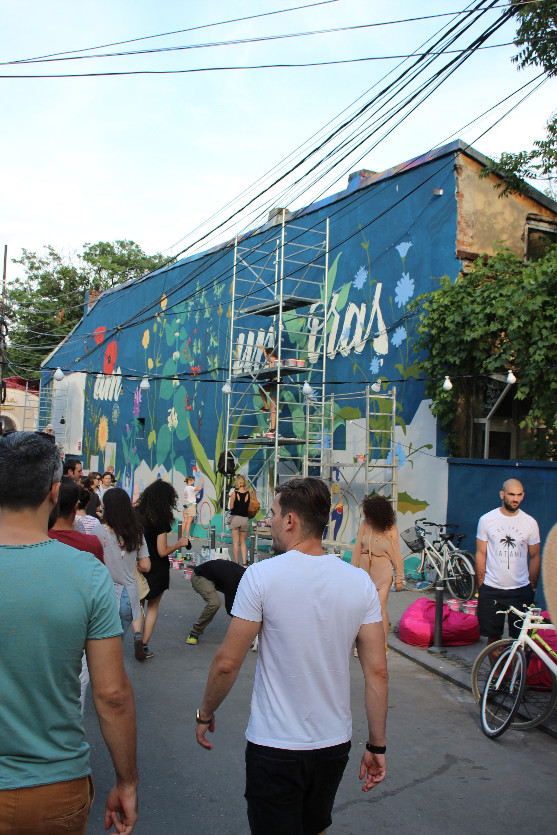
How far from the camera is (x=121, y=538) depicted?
6.39 metres

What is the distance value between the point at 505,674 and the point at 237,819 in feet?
8.06

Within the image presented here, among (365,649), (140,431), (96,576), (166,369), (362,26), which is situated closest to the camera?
(96,576)

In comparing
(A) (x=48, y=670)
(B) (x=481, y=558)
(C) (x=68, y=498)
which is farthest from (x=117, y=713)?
(B) (x=481, y=558)

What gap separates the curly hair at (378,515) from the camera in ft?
Result: 22.2

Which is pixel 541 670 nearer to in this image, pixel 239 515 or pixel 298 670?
pixel 298 670

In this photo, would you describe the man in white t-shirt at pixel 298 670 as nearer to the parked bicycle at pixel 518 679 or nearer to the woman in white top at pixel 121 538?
the parked bicycle at pixel 518 679

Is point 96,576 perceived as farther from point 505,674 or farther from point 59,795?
point 505,674

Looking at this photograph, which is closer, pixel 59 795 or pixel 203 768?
pixel 59 795

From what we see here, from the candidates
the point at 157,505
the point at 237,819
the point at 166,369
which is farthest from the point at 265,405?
the point at 237,819

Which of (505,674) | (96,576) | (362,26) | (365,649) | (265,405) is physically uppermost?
(362,26)

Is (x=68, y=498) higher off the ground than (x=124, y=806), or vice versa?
(x=68, y=498)

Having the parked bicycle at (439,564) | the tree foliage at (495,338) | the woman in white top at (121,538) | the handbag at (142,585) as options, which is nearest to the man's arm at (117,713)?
the woman in white top at (121,538)

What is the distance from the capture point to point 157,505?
23.6 feet

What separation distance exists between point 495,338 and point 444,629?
5305mm
